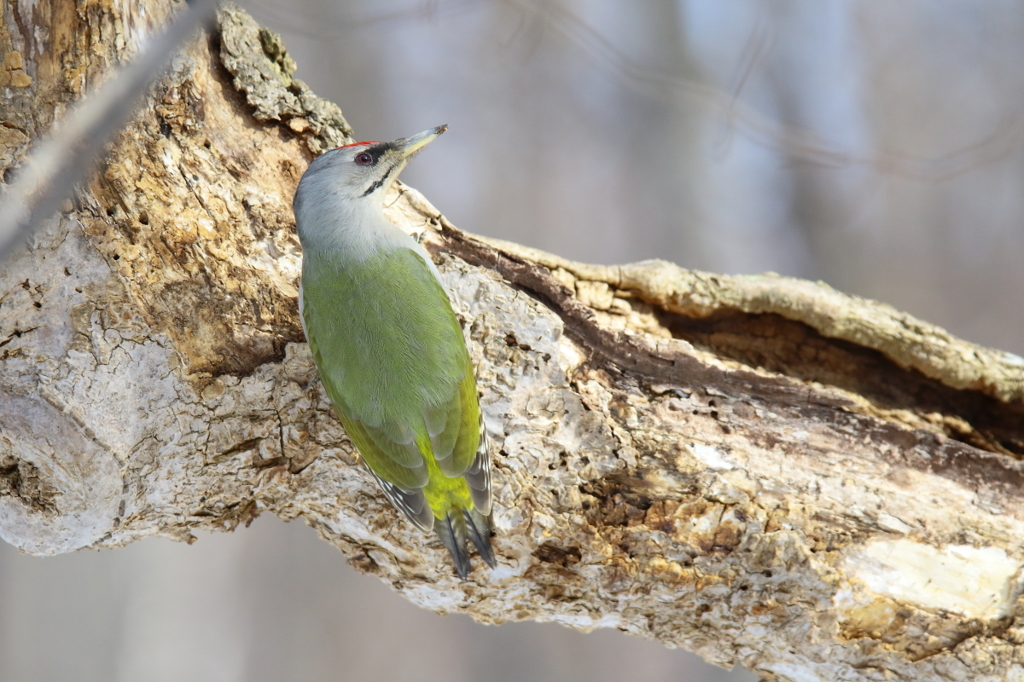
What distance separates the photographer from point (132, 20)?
1733mm

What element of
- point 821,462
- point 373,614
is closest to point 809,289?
point 821,462

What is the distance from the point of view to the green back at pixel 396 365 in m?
1.84

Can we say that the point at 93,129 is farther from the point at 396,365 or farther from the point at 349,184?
the point at 349,184

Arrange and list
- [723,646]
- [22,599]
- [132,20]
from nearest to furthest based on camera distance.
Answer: [132,20] < [723,646] < [22,599]

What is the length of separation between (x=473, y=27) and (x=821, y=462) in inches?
107

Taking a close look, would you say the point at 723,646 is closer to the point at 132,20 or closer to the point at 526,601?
the point at 526,601

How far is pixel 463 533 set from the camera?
1.85 metres

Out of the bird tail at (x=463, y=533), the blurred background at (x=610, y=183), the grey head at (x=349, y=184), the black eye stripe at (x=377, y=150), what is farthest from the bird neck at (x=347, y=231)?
the blurred background at (x=610, y=183)

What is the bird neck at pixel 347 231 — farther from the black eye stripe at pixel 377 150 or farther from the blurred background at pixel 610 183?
the blurred background at pixel 610 183

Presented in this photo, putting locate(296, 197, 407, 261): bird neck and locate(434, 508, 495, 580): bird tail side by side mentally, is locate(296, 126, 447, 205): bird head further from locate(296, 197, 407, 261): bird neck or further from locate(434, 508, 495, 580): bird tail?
locate(434, 508, 495, 580): bird tail

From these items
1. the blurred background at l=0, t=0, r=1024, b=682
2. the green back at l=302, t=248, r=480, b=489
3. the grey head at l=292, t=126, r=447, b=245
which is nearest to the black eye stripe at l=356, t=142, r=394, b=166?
the grey head at l=292, t=126, r=447, b=245

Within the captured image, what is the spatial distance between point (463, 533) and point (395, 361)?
0.49m

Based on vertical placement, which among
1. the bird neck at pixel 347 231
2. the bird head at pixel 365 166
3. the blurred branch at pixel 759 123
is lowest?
the bird neck at pixel 347 231

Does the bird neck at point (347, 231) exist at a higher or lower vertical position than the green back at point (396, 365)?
higher
